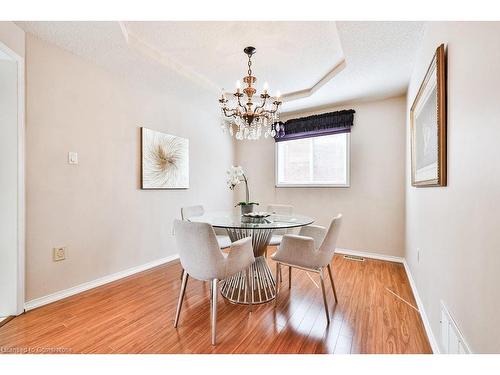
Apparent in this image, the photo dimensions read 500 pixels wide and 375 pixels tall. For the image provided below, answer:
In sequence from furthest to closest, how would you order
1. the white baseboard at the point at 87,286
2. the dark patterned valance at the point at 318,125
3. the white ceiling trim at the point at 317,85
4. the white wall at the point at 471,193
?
the dark patterned valance at the point at 318,125 → the white ceiling trim at the point at 317,85 → the white baseboard at the point at 87,286 → the white wall at the point at 471,193

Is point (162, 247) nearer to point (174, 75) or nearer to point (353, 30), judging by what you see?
point (174, 75)

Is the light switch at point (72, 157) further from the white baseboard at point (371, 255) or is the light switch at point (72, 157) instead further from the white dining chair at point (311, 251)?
the white baseboard at point (371, 255)

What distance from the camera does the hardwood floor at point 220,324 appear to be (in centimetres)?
153

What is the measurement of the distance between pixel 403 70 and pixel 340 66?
638 mm

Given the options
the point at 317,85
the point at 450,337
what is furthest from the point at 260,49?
the point at 450,337

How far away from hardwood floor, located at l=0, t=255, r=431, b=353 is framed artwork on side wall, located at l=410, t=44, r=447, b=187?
42.5 inches

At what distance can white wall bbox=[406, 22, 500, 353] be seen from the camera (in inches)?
32.5

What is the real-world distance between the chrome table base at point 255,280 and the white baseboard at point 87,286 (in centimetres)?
118

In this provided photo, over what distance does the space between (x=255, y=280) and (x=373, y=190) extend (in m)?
2.22

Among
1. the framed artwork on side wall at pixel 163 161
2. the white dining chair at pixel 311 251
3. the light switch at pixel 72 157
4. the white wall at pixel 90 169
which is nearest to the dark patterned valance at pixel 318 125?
the white wall at pixel 90 169

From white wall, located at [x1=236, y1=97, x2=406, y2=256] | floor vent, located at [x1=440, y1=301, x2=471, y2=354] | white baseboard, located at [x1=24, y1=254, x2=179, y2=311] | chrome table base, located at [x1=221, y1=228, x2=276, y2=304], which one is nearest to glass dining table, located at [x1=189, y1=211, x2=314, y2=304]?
chrome table base, located at [x1=221, y1=228, x2=276, y2=304]
